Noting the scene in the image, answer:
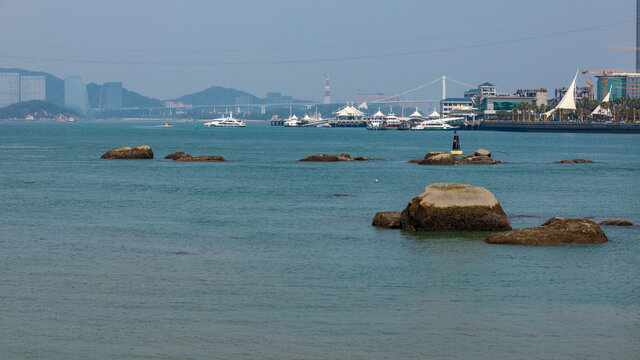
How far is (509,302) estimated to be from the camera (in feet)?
66.8

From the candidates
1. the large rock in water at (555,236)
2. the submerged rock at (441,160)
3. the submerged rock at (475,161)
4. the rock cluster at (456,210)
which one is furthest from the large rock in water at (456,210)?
the submerged rock at (475,161)

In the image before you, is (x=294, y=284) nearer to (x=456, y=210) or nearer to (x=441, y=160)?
(x=456, y=210)

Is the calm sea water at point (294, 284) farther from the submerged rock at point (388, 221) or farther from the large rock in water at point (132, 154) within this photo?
→ the large rock in water at point (132, 154)

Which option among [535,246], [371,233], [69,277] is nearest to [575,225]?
[535,246]

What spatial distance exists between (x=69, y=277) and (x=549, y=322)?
12.3 m

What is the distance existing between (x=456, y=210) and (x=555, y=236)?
3421 mm

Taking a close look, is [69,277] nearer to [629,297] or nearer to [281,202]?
[629,297]

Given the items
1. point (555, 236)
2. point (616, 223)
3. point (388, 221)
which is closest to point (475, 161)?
point (616, 223)

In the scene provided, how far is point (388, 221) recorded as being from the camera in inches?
1284

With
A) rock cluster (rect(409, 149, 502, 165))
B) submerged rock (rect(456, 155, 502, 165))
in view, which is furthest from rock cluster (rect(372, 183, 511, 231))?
submerged rock (rect(456, 155, 502, 165))

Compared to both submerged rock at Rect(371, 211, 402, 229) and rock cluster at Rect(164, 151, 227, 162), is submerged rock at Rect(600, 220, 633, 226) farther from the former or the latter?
rock cluster at Rect(164, 151, 227, 162)

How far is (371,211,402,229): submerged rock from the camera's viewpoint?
106 feet

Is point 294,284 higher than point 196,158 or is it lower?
lower

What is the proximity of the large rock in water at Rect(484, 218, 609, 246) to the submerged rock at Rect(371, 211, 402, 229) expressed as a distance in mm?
4504
